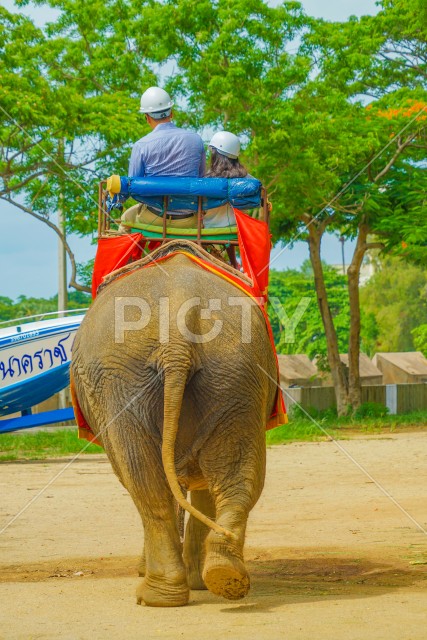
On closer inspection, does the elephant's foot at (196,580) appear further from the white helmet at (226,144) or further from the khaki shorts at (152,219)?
the white helmet at (226,144)

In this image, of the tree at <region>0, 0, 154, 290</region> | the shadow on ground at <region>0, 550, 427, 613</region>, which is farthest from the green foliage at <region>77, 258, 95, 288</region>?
the shadow on ground at <region>0, 550, 427, 613</region>

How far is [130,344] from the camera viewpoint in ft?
18.5

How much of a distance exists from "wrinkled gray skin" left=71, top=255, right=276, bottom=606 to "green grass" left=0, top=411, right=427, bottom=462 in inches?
376

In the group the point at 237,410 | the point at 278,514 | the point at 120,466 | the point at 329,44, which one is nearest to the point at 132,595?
the point at 120,466

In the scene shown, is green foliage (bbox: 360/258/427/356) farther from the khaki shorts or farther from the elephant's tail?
the elephant's tail

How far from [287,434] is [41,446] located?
179 inches

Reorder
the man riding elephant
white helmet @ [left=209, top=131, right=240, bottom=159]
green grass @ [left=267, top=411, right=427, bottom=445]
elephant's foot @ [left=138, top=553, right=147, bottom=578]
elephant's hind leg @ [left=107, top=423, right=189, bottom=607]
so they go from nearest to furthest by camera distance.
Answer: elephant's hind leg @ [left=107, top=423, right=189, bottom=607]
elephant's foot @ [left=138, top=553, right=147, bottom=578]
the man riding elephant
white helmet @ [left=209, top=131, right=240, bottom=159]
green grass @ [left=267, top=411, right=427, bottom=445]

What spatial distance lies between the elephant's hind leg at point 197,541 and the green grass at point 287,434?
→ 850cm

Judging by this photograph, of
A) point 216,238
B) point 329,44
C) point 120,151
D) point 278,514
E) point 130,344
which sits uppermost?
point 329,44

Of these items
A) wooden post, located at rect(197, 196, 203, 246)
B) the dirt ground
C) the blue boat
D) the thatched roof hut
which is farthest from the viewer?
the thatched roof hut

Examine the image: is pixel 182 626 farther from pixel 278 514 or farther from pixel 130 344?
pixel 278 514

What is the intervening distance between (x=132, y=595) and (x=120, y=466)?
3.08 ft

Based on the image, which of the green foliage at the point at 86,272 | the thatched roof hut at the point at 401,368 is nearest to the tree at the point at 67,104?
the green foliage at the point at 86,272

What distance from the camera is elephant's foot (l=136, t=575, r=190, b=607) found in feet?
18.9
